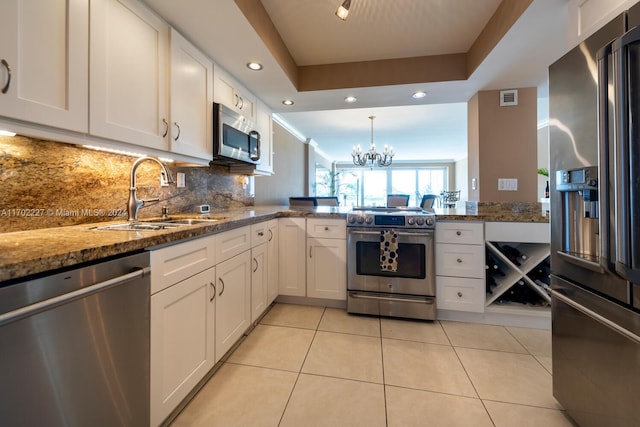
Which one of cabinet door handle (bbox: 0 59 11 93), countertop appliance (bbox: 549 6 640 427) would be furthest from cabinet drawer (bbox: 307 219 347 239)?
cabinet door handle (bbox: 0 59 11 93)

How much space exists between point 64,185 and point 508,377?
266cm

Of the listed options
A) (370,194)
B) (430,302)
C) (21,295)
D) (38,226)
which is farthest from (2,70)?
(370,194)

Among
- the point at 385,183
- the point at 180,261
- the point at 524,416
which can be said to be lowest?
the point at 524,416

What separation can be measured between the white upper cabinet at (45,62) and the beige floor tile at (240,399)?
1.42 meters

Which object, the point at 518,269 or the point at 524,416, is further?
the point at 518,269

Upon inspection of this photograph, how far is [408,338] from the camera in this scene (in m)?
2.04

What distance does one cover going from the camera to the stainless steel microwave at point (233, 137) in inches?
82.5

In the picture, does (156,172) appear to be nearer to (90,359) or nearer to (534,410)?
(90,359)

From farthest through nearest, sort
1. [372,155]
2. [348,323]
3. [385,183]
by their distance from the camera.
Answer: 1. [385,183]
2. [372,155]
3. [348,323]

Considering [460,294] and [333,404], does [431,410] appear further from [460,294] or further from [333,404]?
[460,294]

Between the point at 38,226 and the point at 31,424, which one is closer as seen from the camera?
the point at 31,424

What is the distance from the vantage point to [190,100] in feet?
5.98

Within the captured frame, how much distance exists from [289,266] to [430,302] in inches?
51.3

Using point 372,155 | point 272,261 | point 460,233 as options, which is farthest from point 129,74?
point 372,155
